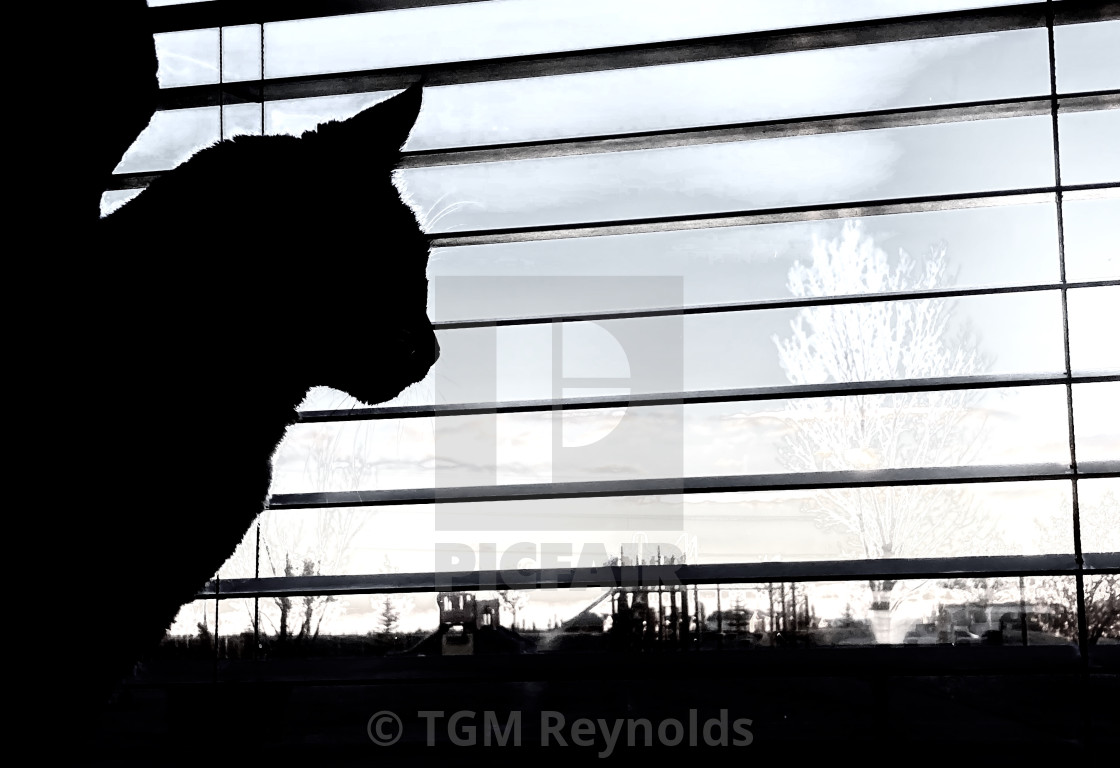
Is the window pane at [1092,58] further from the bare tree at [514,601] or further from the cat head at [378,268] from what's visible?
the bare tree at [514,601]

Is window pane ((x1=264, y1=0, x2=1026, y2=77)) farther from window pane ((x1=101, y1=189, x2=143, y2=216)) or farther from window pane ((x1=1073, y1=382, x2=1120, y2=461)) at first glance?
window pane ((x1=1073, y1=382, x2=1120, y2=461))

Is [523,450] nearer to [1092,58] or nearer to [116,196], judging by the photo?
[116,196]

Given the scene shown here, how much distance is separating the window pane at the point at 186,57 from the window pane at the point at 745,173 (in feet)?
2.61

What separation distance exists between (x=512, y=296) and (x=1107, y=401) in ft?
6.53

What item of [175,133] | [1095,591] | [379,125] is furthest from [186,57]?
[1095,591]

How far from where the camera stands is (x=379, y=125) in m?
1.64

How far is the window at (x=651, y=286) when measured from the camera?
2.40 meters

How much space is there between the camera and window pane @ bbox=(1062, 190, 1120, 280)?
92.4 inches

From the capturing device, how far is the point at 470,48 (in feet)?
9.06

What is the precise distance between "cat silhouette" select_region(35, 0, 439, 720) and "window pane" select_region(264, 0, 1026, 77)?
126cm

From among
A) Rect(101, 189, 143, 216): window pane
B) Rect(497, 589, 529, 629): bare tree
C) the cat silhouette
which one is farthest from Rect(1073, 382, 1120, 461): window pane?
Rect(101, 189, 143, 216): window pane

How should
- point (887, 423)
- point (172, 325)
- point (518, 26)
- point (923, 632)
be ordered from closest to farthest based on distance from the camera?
point (172, 325)
point (518, 26)
point (923, 632)
point (887, 423)

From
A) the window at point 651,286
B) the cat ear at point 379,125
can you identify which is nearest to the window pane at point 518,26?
the window at point 651,286

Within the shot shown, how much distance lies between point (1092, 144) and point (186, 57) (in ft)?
10.4
